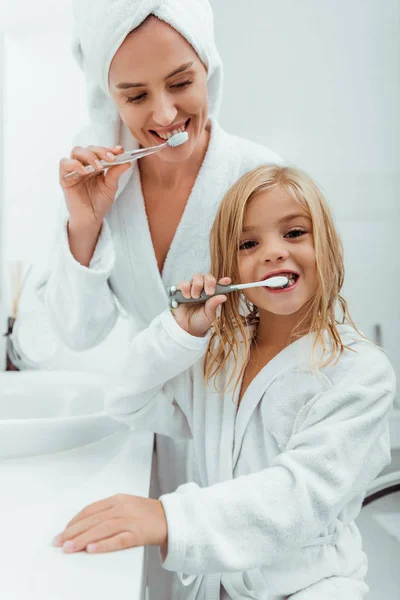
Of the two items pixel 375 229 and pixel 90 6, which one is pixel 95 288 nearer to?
pixel 90 6

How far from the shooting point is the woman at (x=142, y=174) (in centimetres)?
93

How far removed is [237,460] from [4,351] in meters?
0.95

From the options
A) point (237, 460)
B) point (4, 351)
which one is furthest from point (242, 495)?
point (4, 351)

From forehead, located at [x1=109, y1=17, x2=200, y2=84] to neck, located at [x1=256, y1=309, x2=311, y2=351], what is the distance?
1.43 feet

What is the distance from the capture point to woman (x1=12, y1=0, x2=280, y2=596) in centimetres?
93

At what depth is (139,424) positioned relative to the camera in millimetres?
982

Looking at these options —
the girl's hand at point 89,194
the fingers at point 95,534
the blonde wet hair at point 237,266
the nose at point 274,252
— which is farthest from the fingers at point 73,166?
the fingers at point 95,534

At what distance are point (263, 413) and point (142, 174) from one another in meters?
0.58

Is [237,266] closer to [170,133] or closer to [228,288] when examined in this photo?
[228,288]

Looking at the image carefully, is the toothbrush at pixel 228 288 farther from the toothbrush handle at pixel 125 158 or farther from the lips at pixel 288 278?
the toothbrush handle at pixel 125 158

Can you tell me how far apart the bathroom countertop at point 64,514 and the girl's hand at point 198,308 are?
9.6 inches

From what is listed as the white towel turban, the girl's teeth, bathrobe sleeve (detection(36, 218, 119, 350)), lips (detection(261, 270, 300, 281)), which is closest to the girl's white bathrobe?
lips (detection(261, 270, 300, 281))

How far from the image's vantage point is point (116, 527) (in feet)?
2.10

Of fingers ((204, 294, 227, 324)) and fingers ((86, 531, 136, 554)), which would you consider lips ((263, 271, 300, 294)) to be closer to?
fingers ((204, 294, 227, 324))
